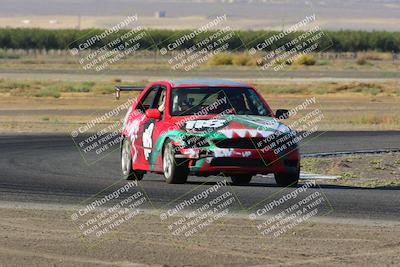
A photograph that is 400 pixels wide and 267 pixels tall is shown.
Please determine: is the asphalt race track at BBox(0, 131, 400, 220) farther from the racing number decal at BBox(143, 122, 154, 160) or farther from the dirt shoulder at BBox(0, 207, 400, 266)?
the dirt shoulder at BBox(0, 207, 400, 266)

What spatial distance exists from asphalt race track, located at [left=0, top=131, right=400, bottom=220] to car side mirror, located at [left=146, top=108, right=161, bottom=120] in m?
0.99

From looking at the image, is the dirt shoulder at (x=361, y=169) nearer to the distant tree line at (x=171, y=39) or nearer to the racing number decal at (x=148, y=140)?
the racing number decal at (x=148, y=140)

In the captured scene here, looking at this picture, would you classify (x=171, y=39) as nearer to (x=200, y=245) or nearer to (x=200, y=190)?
(x=200, y=190)

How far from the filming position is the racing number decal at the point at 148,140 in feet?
58.6

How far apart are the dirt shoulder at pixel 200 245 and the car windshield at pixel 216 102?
13.8 ft

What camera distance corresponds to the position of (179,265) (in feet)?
33.3

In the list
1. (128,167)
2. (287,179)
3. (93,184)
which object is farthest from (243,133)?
(128,167)

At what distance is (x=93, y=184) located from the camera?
18.0m

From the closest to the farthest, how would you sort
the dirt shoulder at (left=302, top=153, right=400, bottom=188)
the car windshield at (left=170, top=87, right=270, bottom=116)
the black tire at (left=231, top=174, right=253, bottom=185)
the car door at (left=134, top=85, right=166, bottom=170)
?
the car windshield at (left=170, top=87, right=270, bottom=116) < the car door at (left=134, top=85, right=166, bottom=170) < the black tire at (left=231, top=174, right=253, bottom=185) < the dirt shoulder at (left=302, top=153, right=400, bottom=188)

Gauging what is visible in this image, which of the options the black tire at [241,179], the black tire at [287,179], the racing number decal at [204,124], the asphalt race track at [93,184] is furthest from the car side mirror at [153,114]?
the black tire at [287,179]

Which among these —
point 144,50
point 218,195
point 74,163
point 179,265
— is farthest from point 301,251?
point 144,50

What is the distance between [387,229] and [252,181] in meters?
6.68

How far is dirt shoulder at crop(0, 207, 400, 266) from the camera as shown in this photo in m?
10.4

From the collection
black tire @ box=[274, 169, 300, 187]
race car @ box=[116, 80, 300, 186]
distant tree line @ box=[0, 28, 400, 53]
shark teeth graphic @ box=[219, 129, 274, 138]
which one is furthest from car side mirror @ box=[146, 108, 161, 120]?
distant tree line @ box=[0, 28, 400, 53]
